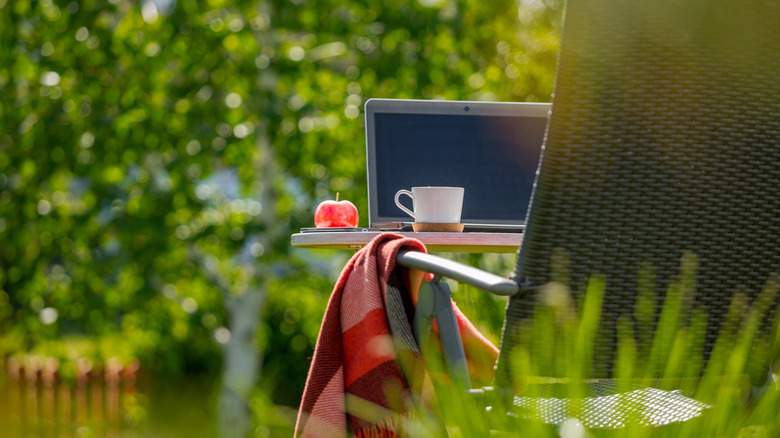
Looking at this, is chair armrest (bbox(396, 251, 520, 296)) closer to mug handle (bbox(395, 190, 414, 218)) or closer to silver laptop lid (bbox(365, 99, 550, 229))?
mug handle (bbox(395, 190, 414, 218))

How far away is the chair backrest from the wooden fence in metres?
5.67

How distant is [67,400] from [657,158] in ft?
19.6

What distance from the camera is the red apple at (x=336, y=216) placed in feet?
7.02

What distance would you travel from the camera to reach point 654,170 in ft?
3.51

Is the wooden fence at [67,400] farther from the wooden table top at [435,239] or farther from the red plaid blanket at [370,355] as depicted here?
the red plaid blanket at [370,355]

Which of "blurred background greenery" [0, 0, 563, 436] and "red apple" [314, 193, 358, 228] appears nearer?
"red apple" [314, 193, 358, 228]

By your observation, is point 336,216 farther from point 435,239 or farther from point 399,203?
point 435,239

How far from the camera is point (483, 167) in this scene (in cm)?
238

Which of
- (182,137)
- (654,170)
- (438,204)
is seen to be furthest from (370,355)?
(182,137)

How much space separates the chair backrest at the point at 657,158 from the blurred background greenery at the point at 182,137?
12.5 feet

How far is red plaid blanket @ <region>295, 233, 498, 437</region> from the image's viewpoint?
142cm

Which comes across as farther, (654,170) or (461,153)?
(461,153)

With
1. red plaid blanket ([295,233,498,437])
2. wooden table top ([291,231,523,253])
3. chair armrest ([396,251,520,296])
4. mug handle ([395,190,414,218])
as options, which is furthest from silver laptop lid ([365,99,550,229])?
chair armrest ([396,251,520,296])

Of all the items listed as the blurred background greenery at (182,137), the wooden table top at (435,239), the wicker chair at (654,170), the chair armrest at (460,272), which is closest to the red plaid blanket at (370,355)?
the chair armrest at (460,272)
